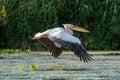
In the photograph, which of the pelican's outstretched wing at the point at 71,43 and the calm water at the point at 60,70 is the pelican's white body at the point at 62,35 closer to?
the pelican's outstretched wing at the point at 71,43

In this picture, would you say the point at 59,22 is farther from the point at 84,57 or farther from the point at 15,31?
the point at 84,57

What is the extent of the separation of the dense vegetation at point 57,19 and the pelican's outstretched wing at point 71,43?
154 inches

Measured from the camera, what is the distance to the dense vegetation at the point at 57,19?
12.6 meters

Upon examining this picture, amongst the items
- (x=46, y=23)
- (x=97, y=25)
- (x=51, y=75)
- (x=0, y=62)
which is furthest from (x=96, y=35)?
(x=51, y=75)

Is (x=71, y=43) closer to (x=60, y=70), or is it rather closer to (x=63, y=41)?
(x=63, y=41)

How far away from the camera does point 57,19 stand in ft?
41.9

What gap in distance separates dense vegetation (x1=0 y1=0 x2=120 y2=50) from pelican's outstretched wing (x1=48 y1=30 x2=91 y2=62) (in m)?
3.92

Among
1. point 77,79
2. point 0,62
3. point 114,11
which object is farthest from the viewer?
point 114,11

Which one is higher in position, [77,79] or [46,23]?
[77,79]

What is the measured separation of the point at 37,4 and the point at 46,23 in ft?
1.58

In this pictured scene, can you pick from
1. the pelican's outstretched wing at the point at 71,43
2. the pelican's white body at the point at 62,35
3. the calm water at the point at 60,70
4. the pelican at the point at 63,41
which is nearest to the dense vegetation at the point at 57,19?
the calm water at the point at 60,70

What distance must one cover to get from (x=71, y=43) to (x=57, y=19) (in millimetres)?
4518

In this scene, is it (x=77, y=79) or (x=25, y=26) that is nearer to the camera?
(x=77, y=79)

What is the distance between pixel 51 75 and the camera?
711cm
